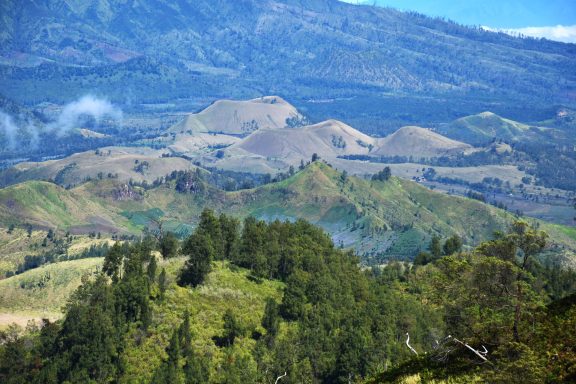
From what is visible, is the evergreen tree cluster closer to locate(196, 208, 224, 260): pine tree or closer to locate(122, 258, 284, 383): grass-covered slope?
locate(196, 208, 224, 260): pine tree

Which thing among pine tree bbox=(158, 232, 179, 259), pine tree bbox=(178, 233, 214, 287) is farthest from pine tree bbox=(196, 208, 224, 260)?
pine tree bbox=(178, 233, 214, 287)

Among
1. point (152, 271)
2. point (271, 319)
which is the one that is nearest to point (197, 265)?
point (152, 271)

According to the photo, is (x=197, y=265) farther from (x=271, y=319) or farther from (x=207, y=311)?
(x=271, y=319)

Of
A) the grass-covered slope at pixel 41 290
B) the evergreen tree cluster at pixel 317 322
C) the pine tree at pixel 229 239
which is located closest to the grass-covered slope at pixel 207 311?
the evergreen tree cluster at pixel 317 322

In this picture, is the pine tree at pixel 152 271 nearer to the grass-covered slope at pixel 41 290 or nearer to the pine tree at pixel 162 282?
the pine tree at pixel 162 282

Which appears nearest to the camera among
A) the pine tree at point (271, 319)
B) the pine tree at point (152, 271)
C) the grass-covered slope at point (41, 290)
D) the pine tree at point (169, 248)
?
the pine tree at point (271, 319)

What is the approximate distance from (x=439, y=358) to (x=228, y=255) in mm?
84275

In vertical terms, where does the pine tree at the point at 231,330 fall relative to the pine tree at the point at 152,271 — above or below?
below

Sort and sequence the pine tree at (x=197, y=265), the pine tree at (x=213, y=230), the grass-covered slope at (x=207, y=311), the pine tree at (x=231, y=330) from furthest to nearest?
the pine tree at (x=213, y=230), the pine tree at (x=197, y=265), the pine tree at (x=231, y=330), the grass-covered slope at (x=207, y=311)

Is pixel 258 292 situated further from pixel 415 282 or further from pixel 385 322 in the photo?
pixel 415 282

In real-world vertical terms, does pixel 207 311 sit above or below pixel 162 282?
below

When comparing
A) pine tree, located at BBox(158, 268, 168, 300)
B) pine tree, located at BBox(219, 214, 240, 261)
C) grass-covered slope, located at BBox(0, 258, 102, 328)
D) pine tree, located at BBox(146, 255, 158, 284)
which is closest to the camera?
pine tree, located at BBox(158, 268, 168, 300)

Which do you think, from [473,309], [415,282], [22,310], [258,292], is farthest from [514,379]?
[22,310]

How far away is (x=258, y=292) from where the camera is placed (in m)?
120
